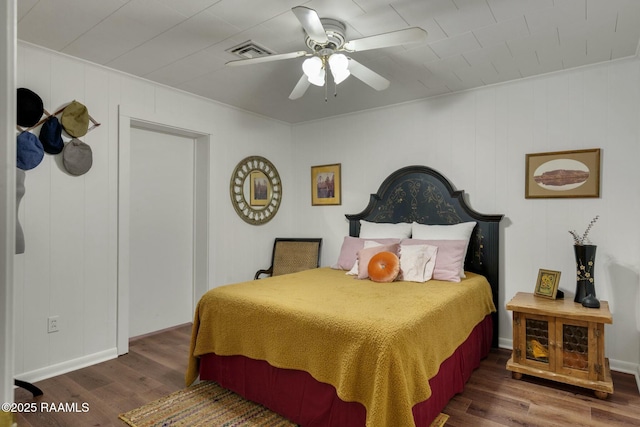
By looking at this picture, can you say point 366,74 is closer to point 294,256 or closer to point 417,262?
point 417,262

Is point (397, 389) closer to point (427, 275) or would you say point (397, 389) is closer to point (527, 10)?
point (427, 275)

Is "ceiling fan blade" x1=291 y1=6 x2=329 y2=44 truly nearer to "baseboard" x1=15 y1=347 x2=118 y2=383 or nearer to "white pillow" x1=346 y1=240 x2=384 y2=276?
"white pillow" x1=346 y1=240 x2=384 y2=276

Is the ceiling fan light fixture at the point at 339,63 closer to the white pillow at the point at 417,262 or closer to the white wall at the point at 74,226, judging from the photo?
the white pillow at the point at 417,262

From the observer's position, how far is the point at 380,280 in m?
3.00

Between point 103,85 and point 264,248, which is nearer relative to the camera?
point 103,85

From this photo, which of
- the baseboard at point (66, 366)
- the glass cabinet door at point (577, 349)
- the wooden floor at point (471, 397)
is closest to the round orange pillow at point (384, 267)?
the wooden floor at point (471, 397)

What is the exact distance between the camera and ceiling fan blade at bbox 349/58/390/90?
2404mm

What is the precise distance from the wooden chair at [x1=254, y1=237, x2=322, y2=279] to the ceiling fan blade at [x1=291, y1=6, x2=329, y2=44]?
8.94 ft

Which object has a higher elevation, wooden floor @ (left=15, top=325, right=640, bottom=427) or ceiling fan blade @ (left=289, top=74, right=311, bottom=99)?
ceiling fan blade @ (left=289, top=74, right=311, bottom=99)

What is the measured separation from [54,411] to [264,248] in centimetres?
260

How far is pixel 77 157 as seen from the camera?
113 inches

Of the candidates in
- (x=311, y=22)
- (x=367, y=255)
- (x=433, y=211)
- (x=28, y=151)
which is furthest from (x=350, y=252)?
(x=28, y=151)

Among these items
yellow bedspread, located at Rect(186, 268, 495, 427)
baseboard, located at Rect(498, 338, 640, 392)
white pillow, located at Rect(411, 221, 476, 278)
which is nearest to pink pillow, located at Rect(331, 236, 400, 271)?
white pillow, located at Rect(411, 221, 476, 278)

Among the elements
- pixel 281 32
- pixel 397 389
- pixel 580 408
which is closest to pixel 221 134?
pixel 281 32
